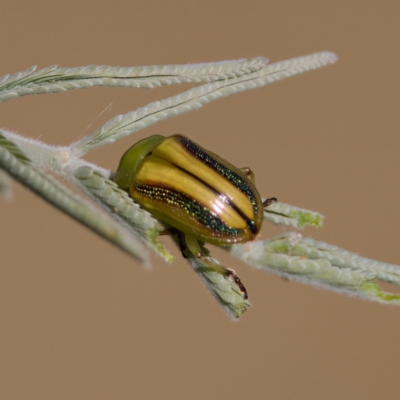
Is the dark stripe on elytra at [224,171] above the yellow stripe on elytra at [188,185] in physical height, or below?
above

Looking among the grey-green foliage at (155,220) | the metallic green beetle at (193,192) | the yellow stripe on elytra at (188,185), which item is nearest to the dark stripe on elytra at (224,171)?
the metallic green beetle at (193,192)

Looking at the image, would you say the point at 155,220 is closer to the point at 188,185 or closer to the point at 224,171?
the point at 188,185

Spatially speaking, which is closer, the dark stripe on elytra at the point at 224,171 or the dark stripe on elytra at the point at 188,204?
the dark stripe on elytra at the point at 188,204

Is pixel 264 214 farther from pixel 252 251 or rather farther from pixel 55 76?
pixel 55 76

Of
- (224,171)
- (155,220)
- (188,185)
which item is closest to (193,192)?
(188,185)

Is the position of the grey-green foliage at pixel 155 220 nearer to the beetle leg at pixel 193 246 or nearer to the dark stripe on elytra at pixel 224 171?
the beetle leg at pixel 193 246

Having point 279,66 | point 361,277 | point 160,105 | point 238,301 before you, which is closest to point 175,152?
point 160,105

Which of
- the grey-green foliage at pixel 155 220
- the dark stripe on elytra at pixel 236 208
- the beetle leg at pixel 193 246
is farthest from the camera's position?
the dark stripe on elytra at pixel 236 208

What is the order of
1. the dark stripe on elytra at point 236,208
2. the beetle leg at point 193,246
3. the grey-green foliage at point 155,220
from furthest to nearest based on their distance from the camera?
the dark stripe on elytra at point 236,208, the beetle leg at point 193,246, the grey-green foliage at point 155,220
